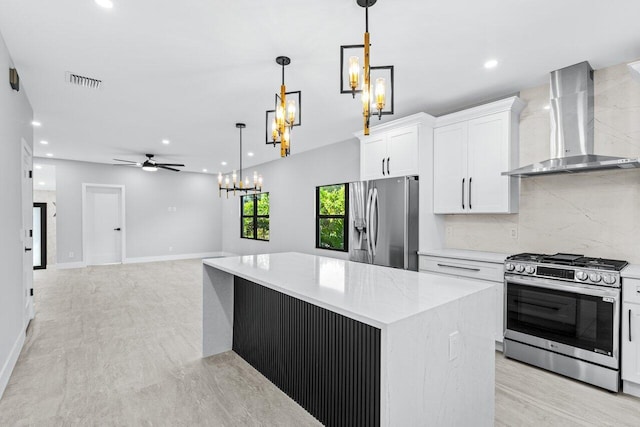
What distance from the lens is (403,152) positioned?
3879 mm

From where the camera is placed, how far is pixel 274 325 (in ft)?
8.25

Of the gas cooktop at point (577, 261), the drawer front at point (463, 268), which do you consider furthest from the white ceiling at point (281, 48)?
the drawer front at point (463, 268)

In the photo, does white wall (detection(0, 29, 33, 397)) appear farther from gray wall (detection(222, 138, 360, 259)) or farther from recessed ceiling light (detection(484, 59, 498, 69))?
gray wall (detection(222, 138, 360, 259))

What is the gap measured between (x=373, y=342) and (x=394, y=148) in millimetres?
2835

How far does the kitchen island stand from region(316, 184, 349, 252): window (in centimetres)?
291

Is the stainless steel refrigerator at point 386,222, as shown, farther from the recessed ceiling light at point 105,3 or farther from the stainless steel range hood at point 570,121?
the recessed ceiling light at point 105,3

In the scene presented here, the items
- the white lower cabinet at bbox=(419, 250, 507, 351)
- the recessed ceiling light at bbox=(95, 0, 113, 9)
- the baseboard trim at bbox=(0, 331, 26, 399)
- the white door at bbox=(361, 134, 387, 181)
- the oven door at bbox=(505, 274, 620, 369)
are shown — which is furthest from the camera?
the white door at bbox=(361, 134, 387, 181)

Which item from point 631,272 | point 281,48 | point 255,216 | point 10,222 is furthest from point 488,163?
Answer: point 255,216

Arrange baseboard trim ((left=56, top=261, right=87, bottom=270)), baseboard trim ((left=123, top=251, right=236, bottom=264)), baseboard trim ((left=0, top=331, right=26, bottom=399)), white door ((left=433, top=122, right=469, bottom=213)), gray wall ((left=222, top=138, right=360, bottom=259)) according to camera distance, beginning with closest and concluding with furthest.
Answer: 1. baseboard trim ((left=0, top=331, right=26, bottom=399))
2. white door ((left=433, top=122, right=469, bottom=213))
3. gray wall ((left=222, top=138, right=360, bottom=259))
4. baseboard trim ((left=56, top=261, right=87, bottom=270))
5. baseboard trim ((left=123, top=251, right=236, bottom=264))

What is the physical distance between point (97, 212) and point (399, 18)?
8548 millimetres

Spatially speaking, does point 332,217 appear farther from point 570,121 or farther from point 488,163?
point 570,121

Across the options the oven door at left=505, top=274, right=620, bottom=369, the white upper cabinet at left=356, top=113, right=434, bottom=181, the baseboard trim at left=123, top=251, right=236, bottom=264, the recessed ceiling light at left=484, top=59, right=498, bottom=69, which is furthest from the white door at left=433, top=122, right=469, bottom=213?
the baseboard trim at left=123, top=251, right=236, bottom=264

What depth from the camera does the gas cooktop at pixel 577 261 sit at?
2.46 meters

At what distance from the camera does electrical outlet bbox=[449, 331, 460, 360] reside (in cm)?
150
